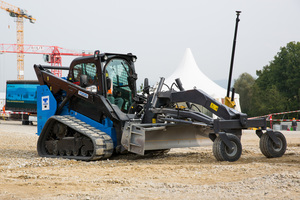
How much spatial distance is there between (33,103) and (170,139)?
2167 centimetres

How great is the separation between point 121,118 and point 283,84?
39.4 meters

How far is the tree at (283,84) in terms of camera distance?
41.9 metres

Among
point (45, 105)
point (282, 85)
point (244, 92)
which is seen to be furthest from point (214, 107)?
point (244, 92)

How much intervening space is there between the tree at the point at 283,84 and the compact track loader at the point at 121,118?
34166 millimetres

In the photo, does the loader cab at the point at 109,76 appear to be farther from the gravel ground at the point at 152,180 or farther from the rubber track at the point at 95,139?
the gravel ground at the point at 152,180

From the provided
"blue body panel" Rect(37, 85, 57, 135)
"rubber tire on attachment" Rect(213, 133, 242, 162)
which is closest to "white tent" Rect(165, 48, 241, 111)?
"blue body panel" Rect(37, 85, 57, 135)

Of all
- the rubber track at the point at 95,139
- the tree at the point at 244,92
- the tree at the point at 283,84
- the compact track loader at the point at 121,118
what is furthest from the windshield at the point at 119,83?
the tree at the point at 244,92

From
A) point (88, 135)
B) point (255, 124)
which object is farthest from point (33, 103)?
point (255, 124)

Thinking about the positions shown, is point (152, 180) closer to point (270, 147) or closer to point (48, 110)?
point (270, 147)

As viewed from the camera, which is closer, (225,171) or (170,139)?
(225,171)

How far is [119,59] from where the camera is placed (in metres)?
9.52

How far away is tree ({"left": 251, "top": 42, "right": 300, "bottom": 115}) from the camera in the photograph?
41938 mm

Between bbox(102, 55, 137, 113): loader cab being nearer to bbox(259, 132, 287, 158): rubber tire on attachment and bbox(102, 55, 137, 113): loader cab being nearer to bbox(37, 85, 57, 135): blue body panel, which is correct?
bbox(37, 85, 57, 135): blue body panel

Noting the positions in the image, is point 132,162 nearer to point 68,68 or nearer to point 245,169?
point 245,169
